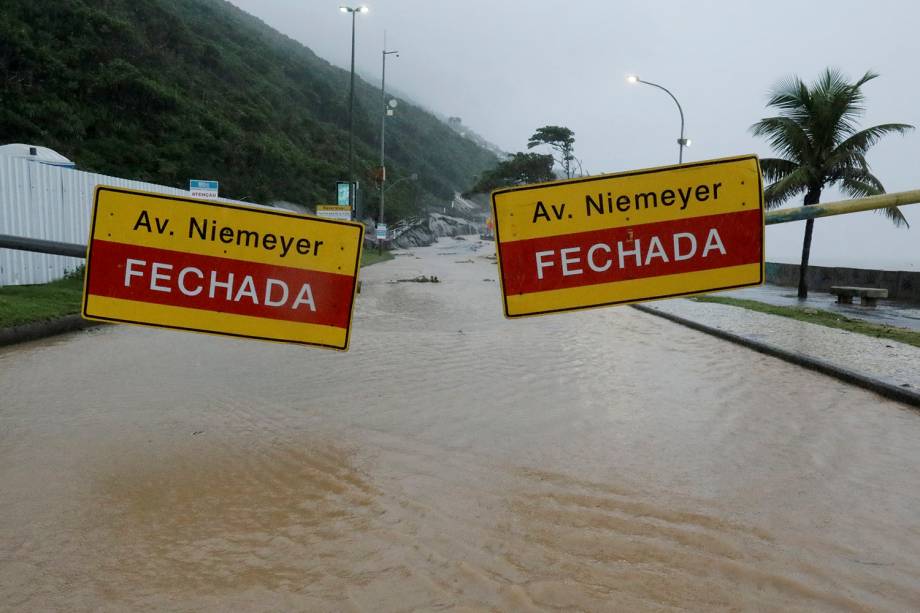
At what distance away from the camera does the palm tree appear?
63.7 feet

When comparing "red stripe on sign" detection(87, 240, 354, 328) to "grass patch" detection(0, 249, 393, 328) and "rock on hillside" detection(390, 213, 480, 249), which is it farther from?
"rock on hillside" detection(390, 213, 480, 249)

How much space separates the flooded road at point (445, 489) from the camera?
2.60 m

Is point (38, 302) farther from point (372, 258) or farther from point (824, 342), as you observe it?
point (372, 258)

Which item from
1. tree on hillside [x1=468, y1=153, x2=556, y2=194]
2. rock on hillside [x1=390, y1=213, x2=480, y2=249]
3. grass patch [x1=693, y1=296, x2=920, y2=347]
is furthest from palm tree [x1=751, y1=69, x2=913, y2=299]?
tree on hillside [x1=468, y1=153, x2=556, y2=194]

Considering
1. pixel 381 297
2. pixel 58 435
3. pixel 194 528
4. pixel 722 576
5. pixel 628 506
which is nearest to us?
pixel 722 576

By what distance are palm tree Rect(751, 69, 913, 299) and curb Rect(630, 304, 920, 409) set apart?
11640mm

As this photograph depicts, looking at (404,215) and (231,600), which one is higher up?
(404,215)

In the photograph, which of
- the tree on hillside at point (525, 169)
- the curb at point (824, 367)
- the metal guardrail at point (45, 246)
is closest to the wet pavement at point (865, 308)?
the curb at point (824, 367)

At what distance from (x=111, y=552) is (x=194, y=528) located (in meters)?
0.37

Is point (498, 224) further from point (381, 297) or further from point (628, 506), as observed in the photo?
point (381, 297)

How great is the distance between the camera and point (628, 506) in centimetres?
341

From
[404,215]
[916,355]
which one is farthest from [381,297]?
[404,215]

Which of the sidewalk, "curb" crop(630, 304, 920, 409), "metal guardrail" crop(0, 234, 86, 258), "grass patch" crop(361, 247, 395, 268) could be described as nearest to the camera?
"metal guardrail" crop(0, 234, 86, 258)

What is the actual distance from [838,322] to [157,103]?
31.7m
